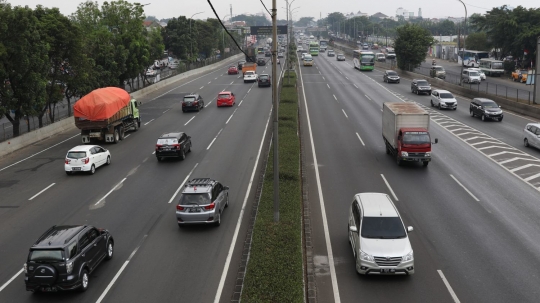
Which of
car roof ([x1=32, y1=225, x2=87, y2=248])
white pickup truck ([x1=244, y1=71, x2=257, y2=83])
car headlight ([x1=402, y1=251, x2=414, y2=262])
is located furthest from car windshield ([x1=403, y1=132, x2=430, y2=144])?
white pickup truck ([x1=244, y1=71, x2=257, y2=83])

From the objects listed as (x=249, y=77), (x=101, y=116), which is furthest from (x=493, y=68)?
(x=101, y=116)

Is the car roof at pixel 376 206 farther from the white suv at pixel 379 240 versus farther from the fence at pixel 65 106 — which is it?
the fence at pixel 65 106

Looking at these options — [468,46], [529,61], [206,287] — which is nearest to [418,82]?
[529,61]

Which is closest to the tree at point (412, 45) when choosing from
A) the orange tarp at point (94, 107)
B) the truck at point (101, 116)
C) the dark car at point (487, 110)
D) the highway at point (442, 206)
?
the highway at point (442, 206)

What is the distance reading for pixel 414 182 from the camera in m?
25.1

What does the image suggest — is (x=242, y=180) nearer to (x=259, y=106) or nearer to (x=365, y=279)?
(x=365, y=279)

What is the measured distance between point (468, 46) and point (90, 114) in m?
99.2

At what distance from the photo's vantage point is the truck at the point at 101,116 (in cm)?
3509

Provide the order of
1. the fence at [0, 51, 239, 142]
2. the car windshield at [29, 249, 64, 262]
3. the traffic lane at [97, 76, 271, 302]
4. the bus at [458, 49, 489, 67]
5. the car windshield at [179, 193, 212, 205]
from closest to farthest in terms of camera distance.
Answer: the car windshield at [29, 249, 64, 262], the traffic lane at [97, 76, 271, 302], the car windshield at [179, 193, 212, 205], the fence at [0, 51, 239, 142], the bus at [458, 49, 489, 67]

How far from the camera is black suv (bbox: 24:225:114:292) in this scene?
14156 mm

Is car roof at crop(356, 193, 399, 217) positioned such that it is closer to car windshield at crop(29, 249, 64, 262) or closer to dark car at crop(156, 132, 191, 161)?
car windshield at crop(29, 249, 64, 262)

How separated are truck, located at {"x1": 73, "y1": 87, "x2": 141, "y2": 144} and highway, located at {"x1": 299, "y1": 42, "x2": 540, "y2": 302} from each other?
42.8ft

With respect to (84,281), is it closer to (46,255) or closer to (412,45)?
(46,255)

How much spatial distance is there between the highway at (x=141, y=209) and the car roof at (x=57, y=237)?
1438mm
